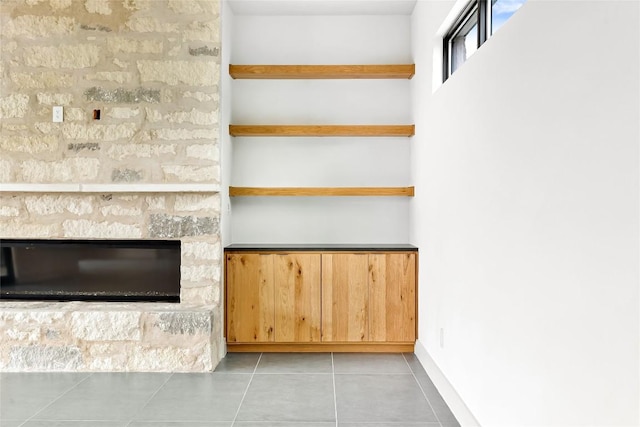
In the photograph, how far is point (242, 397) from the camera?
286 centimetres

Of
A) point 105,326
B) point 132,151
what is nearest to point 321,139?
point 132,151

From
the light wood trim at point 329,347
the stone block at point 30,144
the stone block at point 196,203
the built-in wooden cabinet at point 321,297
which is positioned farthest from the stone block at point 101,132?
the light wood trim at point 329,347

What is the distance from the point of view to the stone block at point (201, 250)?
3.52 meters

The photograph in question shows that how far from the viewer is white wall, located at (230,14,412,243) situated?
13.5 ft

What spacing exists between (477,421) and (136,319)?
7.57 feet

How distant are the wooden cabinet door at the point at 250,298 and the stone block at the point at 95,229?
0.81 metres

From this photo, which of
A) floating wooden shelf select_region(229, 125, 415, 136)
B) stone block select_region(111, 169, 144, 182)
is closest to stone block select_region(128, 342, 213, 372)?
stone block select_region(111, 169, 144, 182)

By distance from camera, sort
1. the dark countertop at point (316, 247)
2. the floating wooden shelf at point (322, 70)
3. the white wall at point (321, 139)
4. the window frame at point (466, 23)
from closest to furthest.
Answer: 1. the window frame at point (466, 23)
2. the dark countertop at point (316, 247)
3. the floating wooden shelf at point (322, 70)
4. the white wall at point (321, 139)

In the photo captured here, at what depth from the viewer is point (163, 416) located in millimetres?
2584

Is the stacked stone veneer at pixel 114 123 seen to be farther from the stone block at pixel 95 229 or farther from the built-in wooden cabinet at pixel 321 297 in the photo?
the built-in wooden cabinet at pixel 321 297

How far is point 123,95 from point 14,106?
2.70 feet

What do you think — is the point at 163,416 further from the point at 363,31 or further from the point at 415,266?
the point at 363,31

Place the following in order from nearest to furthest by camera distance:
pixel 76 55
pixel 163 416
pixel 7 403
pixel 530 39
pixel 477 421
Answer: pixel 530 39, pixel 477 421, pixel 163 416, pixel 7 403, pixel 76 55

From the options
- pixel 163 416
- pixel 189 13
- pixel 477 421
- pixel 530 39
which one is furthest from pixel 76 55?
pixel 477 421
